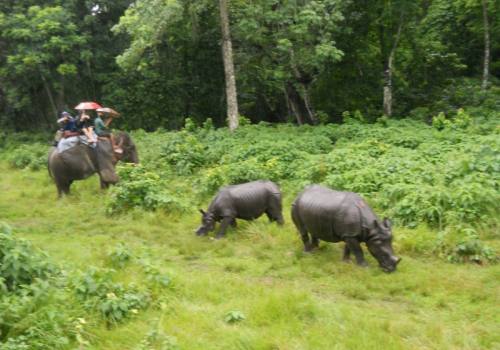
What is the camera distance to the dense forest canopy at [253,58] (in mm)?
19438

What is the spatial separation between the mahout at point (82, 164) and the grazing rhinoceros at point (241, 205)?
4.64 meters

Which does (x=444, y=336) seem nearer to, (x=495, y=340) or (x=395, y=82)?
(x=495, y=340)

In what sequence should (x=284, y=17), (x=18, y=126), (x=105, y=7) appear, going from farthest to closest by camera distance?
(x=18, y=126)
(x=105, y=7)
(x=284, y=17)

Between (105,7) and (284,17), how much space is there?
1169 centimetres

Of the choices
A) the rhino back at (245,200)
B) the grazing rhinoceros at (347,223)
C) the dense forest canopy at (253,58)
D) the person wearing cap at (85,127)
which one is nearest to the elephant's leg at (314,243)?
the grazing rhinoceros at (347,223)

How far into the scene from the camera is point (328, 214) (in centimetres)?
898

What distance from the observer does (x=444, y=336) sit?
6.02 metres

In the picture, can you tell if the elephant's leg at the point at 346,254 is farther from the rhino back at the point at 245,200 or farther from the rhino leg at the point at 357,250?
the rhino back at the point at 245,200

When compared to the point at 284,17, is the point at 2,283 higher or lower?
lower

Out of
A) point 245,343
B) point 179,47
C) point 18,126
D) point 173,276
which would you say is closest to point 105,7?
point 179,47

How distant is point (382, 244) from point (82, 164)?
8.87m

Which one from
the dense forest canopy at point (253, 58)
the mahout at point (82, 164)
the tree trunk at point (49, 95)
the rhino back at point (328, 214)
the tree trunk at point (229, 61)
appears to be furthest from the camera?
the tree trunk at point (49, 95)

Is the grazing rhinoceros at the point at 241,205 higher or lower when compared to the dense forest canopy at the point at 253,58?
lower

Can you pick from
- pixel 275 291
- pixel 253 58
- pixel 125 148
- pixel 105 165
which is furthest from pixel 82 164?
pixel 253 58
